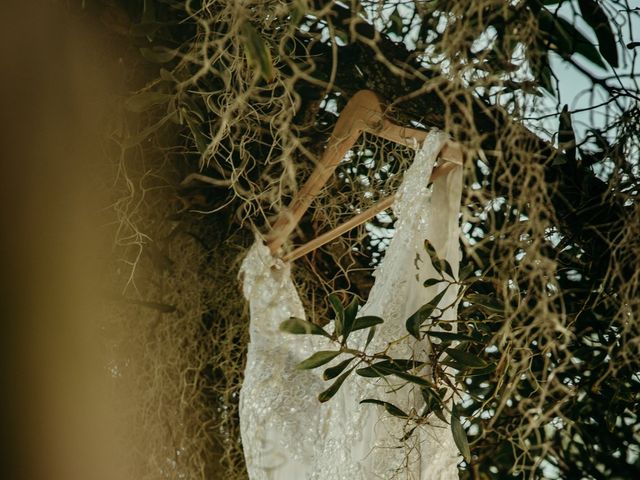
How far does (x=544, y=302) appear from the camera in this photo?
→ 854mm

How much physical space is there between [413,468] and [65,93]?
51 centimetres

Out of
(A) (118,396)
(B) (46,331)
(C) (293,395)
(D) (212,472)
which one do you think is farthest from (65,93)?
(D) (212,472)

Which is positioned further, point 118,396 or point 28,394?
point 118,396

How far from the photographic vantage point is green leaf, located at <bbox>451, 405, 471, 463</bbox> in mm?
726

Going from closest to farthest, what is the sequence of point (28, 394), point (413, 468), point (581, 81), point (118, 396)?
point (28, 394) → point (413, 468) → point (581, 81) → point (118, 396)

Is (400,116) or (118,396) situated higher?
(400,116)

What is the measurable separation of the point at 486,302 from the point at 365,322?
0.13 meters

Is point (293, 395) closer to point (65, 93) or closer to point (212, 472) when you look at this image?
point (212, 472)

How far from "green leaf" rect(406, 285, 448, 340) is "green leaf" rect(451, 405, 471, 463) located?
9 centimetres

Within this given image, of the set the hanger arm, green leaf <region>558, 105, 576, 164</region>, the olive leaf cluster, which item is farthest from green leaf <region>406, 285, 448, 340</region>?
green leaf <region>558, 105, 576, 164</region>

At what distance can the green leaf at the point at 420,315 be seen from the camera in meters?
0.75

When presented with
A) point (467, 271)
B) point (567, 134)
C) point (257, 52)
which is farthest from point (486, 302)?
point (257, 52)

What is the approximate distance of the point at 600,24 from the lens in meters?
0.84

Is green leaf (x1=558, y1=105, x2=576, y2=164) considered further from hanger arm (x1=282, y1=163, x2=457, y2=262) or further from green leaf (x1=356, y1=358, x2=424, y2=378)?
green leaf (x1=356, y1=358, x2=424, y2=378)
